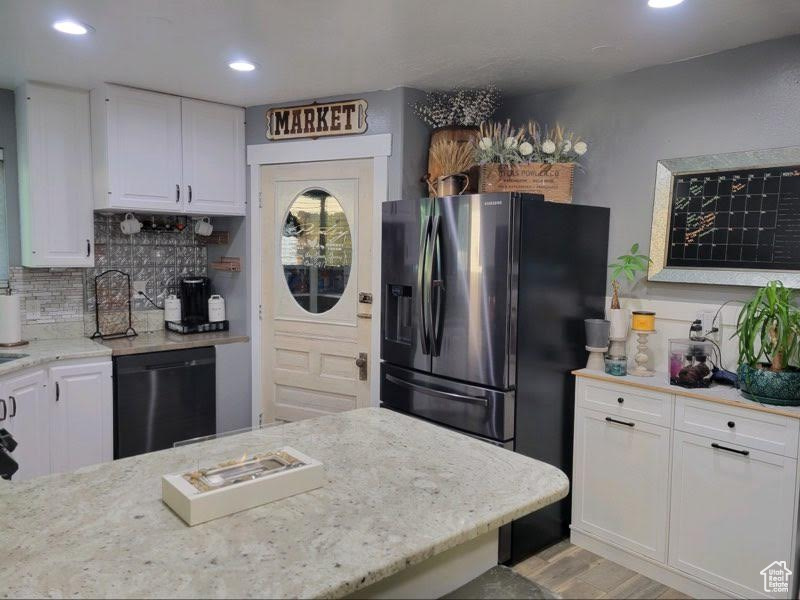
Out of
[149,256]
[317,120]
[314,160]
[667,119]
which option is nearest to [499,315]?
[667,119]

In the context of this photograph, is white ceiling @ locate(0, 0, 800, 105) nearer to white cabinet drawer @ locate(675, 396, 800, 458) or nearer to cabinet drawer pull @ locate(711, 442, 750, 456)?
white cabinet drawer @ locate(675, 396, 800, 458)

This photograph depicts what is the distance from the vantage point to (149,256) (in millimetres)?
3867

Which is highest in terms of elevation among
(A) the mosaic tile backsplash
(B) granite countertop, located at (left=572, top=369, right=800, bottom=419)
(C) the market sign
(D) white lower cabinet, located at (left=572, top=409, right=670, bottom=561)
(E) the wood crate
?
(C) the market sign

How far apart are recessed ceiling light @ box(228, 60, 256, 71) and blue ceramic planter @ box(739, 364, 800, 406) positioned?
2523mm

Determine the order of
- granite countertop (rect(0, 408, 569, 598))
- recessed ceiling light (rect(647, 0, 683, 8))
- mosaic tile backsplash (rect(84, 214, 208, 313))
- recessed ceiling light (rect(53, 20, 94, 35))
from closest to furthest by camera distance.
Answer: granite countertop (rect(0, 408, 569, 598))
recessed ceiling light (rect(647, 0, 683, 8))
recessed ceiling light (rect(53, 20, 94, 35))
mosaic tile backsplash (rect(84, 214, 208, 313))

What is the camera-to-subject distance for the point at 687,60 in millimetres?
2688

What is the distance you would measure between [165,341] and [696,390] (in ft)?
9.11

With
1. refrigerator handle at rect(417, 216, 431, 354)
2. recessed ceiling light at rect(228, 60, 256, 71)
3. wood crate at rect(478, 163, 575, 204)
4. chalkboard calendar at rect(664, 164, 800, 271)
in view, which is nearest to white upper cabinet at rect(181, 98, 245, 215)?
recessed ceiling light at rect(228, 60, 256, 71)

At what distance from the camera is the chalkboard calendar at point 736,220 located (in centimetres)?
241

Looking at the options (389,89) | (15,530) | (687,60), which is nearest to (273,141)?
(389,89)

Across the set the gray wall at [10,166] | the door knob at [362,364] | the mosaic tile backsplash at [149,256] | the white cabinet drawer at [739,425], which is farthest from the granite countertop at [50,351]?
the white cabinet drawer at [739,425]

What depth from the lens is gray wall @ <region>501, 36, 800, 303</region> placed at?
8.05 ft

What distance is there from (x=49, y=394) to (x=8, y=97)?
166cm

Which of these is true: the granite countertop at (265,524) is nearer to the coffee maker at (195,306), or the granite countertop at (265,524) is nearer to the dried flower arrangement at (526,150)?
the dried flower arrangement at (526,150)
